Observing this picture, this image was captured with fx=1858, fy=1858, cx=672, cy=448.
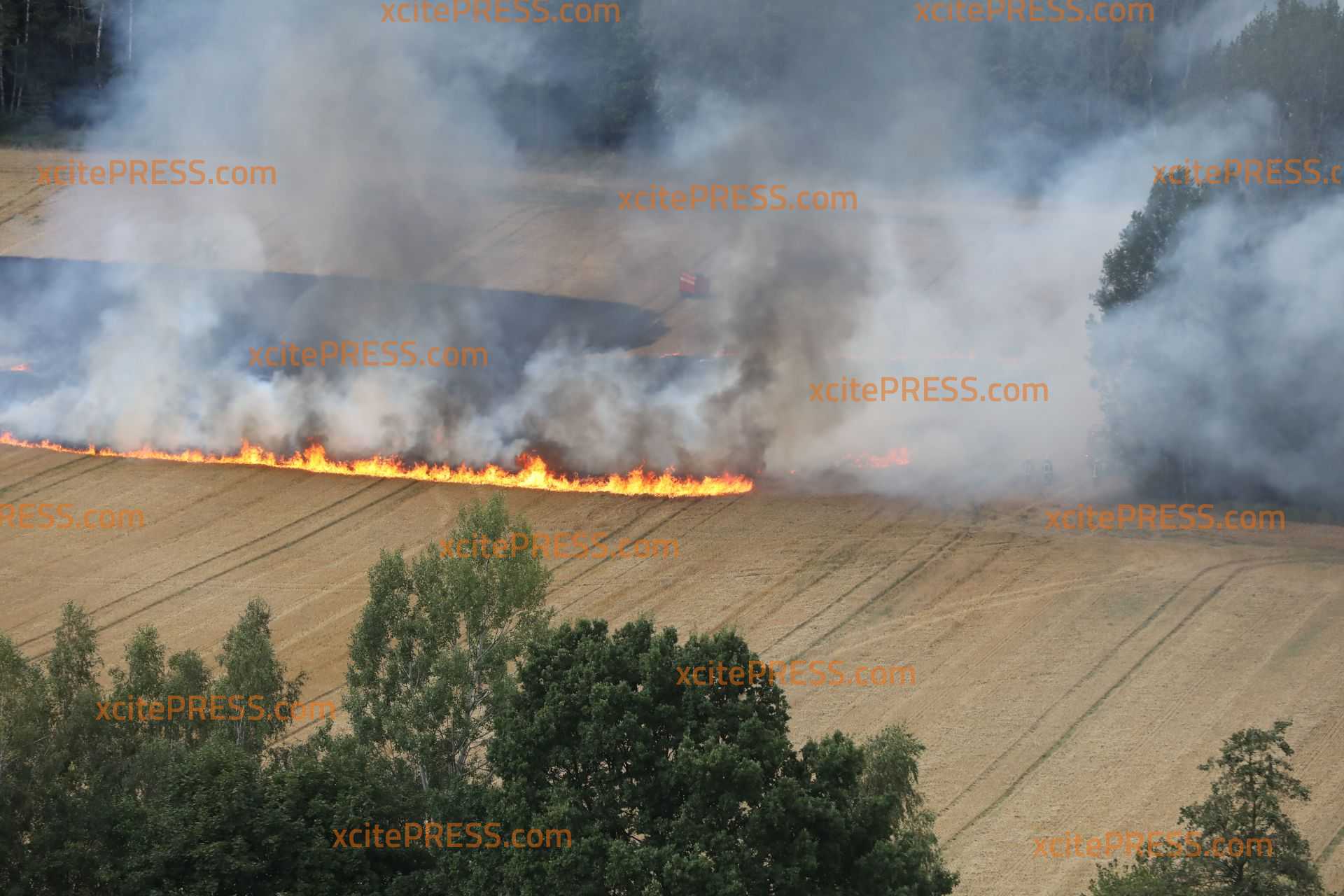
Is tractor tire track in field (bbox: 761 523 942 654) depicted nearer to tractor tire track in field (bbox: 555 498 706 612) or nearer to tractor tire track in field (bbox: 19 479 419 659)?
Answer: tractor tire track in field (bbox: 555 498 706 612)

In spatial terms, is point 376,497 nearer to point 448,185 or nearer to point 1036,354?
point 448,185

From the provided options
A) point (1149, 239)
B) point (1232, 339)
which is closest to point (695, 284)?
point (1149, 239)

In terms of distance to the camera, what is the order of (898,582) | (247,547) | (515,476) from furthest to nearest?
(515,476), (247,547), (898,582)

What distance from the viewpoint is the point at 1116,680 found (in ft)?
135

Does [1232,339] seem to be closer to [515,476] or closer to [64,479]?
[515,476]

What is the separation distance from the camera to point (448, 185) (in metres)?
62.4

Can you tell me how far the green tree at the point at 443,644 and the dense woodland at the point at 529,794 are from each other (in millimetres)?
71

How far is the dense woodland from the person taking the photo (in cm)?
2505

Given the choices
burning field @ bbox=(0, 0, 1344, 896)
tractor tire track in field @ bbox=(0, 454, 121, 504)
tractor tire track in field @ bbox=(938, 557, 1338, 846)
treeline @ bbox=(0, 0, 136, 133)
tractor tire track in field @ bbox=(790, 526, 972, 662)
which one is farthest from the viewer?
treeline @ bbox=(0, 0, 136, 133)

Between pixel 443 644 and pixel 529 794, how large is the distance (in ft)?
19.9

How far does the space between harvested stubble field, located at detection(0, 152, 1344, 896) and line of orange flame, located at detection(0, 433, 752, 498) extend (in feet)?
1.46

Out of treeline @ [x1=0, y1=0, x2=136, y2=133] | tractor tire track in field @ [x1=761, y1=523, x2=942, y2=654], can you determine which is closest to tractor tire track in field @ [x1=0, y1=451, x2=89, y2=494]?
tractor tire track in field @ [x1=761, y1=523, x2=942, y2=654]

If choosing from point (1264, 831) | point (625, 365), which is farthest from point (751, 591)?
point (1264, 831)

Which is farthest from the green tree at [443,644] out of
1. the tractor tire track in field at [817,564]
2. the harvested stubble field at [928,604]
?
the tractor tire track in field at [817,564]
